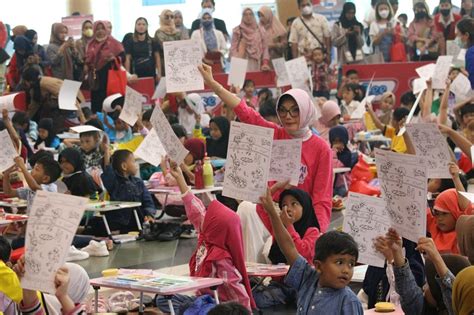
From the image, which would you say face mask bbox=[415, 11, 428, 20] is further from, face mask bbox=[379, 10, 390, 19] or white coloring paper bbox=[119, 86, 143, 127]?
white coloring paper bbox=[119, 86, 143, 127]

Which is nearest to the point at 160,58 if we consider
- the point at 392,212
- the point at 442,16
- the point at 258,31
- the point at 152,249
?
the point at 258,31

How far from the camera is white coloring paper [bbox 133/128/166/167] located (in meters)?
10.1

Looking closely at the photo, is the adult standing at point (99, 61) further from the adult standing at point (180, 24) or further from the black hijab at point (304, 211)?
the black hijab at point (304, 211)

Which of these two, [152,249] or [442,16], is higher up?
[442,16]

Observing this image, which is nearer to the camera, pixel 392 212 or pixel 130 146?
pixel 392 212

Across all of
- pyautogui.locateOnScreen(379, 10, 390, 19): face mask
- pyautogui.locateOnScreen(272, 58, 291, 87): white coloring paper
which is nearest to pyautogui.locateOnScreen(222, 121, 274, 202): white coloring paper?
pyautogui.locateOnScreen(272, 58, 291, 87): white coloring paper

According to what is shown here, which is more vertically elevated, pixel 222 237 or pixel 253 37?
pixel 253 37

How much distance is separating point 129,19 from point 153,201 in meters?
13.5

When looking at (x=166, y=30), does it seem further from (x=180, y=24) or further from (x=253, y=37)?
(x=253, y=37)

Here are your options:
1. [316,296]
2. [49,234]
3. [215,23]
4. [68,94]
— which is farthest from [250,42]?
[49,234]

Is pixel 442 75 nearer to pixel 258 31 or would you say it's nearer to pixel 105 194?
pixel 105 194

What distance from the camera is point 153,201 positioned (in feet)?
41.3

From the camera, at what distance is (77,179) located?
11703 millimetres

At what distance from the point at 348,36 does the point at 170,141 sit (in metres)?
13.1
